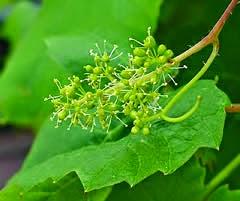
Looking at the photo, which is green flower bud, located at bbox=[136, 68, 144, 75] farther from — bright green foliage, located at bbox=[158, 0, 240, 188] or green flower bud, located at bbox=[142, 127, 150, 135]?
bright green foliage, located at bbox=[158, 0, 240, 188]

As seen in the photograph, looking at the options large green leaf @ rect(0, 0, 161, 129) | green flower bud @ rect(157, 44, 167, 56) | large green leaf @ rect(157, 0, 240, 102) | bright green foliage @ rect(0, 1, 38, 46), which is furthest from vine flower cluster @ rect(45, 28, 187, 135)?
bright green foliage @ rect(0, 1, 38, 46)

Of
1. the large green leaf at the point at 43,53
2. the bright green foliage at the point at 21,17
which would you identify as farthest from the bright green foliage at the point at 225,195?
the bright green foliage at the point at 21,17

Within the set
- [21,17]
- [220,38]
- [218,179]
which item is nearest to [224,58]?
[220,38]

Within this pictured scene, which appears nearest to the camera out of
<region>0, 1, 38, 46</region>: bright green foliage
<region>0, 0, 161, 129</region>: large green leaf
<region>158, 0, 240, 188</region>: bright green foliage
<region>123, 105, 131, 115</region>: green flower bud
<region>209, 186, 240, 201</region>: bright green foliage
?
<region>123, 105, 131, 115</region>: green flower bud

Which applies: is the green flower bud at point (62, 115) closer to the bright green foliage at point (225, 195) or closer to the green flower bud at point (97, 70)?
the green flower bud at point (97, 70)

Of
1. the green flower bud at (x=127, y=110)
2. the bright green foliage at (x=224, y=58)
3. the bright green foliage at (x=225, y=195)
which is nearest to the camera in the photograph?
the green flower bud at (x=127, y=110)
